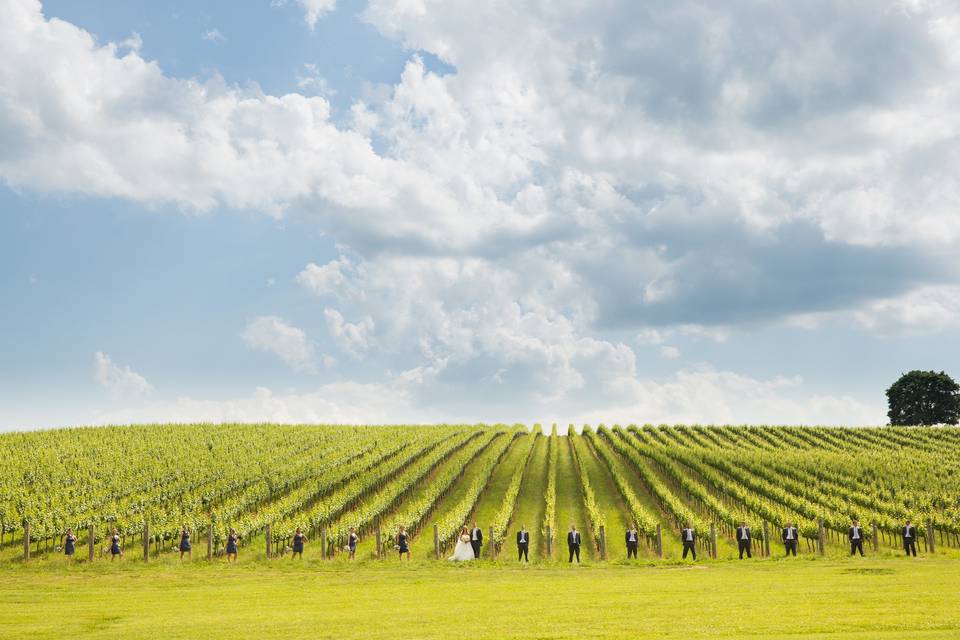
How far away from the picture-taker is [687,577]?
88.5ft

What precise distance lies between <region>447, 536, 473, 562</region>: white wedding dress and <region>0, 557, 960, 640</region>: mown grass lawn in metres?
1.51

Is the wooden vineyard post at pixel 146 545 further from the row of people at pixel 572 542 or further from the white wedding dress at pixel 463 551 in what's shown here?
the white wedding dress at pixel 463 551

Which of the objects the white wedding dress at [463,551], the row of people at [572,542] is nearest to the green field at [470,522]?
the row of people at [572,542]

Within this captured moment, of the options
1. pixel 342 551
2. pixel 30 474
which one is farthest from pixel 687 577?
pixel 30 474

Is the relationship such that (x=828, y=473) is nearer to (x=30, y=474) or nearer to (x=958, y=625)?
(x=958, y=625)

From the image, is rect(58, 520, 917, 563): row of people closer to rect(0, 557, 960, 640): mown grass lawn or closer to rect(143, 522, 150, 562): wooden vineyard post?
rect(143, 522, 150, 562): wooden vineyard post

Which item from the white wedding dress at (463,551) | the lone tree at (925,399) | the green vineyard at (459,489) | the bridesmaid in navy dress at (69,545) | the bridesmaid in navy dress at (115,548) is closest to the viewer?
the white wedding dress at (463,551)

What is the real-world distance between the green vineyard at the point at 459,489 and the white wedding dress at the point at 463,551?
120 cm

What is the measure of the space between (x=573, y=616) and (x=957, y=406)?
122001mm

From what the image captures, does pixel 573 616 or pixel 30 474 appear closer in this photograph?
pixel 573 616

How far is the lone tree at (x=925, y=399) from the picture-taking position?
382 ft

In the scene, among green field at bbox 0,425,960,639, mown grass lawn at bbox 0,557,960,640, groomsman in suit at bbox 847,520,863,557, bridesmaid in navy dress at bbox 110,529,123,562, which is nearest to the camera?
mown grass lawn at bbox 0,557,960,640

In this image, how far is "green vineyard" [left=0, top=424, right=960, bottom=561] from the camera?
40.0 m

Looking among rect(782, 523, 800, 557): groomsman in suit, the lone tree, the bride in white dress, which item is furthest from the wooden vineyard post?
the lone tree
